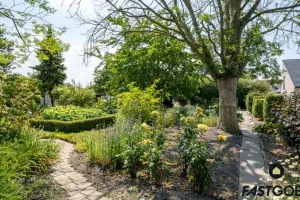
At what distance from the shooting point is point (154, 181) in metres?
3.69

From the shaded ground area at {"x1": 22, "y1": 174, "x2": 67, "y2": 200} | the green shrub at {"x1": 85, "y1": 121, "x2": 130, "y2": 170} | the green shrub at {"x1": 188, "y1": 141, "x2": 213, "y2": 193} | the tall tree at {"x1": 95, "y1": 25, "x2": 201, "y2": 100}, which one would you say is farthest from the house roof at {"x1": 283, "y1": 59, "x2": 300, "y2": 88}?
the shaded ground area at {"x1": 22, "y1": 174, "x2": 67, "y2": 200}

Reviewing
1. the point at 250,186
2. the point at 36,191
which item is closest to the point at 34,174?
the point at 36,191

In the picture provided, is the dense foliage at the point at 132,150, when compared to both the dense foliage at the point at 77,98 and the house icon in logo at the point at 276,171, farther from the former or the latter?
the dense foliage at the point at 77,98

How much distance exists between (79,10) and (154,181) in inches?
241

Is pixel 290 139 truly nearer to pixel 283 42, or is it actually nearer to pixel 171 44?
pixel 283 42

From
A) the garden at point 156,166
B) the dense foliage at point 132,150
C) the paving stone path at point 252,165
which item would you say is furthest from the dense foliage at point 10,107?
the paving stone path at point 252,165

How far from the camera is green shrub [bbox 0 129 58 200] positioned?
3275 mm

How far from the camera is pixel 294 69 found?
25.2m

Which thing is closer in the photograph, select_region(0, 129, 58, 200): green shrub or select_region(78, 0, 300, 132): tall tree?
select_region(0, 129, 58, 200): green shrub

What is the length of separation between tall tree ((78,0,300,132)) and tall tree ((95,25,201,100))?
18.1 feet

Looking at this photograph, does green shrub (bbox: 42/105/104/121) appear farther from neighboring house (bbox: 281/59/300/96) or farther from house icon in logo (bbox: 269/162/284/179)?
neighboring house (bbox: 281/59/300/96)

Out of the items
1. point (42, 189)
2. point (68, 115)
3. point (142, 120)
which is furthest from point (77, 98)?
point (42, 189)

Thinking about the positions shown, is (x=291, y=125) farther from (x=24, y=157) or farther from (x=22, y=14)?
(x=22, y=14)

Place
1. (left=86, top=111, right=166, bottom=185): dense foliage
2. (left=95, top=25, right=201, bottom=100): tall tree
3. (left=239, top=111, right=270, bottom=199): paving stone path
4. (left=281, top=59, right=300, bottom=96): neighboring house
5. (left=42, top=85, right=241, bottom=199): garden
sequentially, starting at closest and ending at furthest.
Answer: (left=42, top=85, right=241, bottom=199): garden, (left=86, top=111, right=166, bottom=185): dense foliage, (left=239, top=111, right=270, bottom=199): paving stone path, (left=95, top=25, right=201, bottom=100): tall tree, (left=281, top=59, right=300, bottom=96): neighboring house
